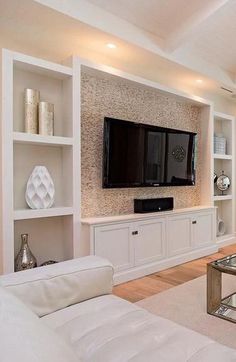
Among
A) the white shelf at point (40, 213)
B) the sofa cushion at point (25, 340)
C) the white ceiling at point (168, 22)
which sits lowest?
the sofa cushion at point (25, 340)

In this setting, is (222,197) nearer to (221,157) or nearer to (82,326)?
(221,157)

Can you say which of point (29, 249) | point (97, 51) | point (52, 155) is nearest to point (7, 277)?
point (29, 249)

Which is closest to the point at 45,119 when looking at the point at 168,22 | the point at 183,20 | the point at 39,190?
the point at 39,190

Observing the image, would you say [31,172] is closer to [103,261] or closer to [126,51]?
[103,261]

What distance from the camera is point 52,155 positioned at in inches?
116

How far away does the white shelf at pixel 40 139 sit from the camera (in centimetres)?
247

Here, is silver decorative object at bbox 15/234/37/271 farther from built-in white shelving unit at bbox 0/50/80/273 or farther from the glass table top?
the glass table top

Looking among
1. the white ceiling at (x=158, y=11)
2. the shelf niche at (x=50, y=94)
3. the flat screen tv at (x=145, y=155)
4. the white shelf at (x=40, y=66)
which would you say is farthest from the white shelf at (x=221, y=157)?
the white shelf at (x=40, y=66)

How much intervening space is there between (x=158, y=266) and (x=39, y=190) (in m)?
1.73

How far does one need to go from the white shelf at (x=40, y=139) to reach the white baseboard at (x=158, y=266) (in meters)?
1.47

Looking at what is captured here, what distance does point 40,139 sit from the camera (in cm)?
259

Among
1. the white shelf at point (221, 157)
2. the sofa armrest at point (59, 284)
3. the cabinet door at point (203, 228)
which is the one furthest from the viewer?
the white shelf at point (221, 157)

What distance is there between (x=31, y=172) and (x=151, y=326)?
195 cm

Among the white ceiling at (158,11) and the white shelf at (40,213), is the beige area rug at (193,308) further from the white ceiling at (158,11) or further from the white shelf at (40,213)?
the white ceiling at (158,11)
